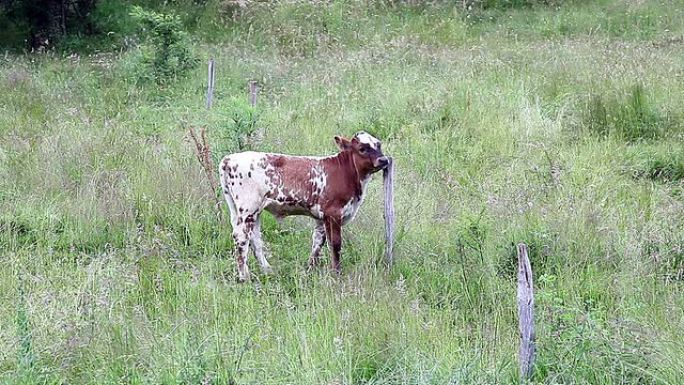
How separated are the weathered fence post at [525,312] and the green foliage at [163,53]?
36.1 feet

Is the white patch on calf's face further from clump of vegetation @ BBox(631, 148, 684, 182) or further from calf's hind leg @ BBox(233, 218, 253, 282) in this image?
clump of vegetation @ BBox(631, 148, 684, 182)

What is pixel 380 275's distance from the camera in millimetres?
6141

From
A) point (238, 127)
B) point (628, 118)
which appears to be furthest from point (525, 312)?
point (628, 118)

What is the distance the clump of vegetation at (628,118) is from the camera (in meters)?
9.77

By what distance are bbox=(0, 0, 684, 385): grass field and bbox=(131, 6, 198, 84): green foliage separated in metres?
0.35

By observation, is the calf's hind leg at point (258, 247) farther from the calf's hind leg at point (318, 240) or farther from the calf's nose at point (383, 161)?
the calf's nose at point (383, 161)

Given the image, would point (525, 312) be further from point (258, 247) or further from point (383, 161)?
point (258, 247)

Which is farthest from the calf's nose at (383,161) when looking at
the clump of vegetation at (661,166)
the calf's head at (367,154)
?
the clump of vegetation at (661,166)

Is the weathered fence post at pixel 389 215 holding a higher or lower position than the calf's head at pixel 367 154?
lower

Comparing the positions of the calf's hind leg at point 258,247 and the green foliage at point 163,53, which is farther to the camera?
the green foliage at point 163,53

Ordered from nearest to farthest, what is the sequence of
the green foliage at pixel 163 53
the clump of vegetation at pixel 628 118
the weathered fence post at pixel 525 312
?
the weathered fence post at pixel 525 312
the clump of vegetation at pixel 628 118
the green foliage at pixel 163 53

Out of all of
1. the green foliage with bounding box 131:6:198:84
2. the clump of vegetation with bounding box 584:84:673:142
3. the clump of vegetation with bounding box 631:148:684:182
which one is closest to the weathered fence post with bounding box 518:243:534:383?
the clump of vegetation with bounding box 631:148:684:182

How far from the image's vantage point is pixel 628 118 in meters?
9.95

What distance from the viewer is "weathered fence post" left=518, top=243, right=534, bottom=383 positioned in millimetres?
4406
